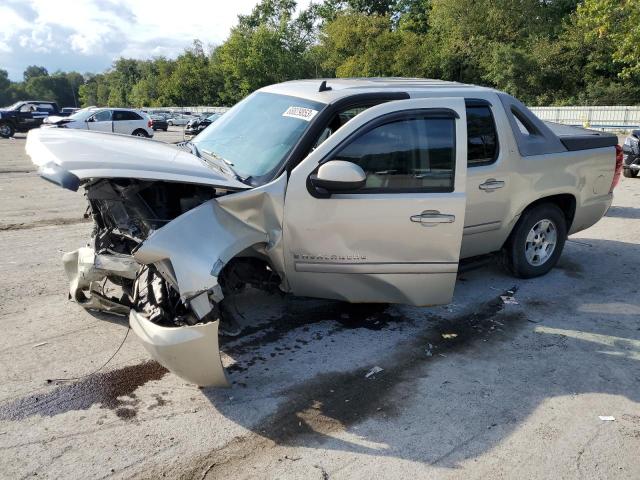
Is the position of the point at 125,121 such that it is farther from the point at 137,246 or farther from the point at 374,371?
the point at 374,371

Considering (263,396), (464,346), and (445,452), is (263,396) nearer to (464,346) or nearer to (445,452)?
(445,452)

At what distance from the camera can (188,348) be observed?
118 inches

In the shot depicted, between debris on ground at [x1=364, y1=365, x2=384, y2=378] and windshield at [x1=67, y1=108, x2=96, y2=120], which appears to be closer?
debris on ground at [x1=364, y1=365, x2=384, y2=378]

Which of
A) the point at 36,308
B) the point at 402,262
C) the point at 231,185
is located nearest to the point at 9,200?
the point at 36,308

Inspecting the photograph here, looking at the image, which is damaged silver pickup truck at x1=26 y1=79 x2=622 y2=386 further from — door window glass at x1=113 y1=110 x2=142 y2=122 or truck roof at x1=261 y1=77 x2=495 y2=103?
door window glass at x1=113 y1=110 x2=142 y2=122

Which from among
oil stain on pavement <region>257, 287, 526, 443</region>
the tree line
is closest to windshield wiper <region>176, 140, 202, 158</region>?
oil stain on pavement <region>257, 287, 526, 443</region>

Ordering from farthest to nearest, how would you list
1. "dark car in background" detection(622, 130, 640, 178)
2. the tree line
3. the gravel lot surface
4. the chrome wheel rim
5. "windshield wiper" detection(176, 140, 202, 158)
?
the tree line → "dark car in background" detection(622, 130, 640, 178) → the chrome wheel rim → "windshield wiper" detection(176, 140, 202, 158) → the gravel lot surface

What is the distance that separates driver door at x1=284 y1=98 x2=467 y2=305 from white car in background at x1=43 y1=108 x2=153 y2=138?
791 inches

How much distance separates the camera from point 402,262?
12.9ft

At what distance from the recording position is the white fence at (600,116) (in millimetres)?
34031

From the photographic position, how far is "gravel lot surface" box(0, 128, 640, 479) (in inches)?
109

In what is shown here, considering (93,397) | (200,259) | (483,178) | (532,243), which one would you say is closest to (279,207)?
(200,259)

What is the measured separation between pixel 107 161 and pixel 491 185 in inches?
130

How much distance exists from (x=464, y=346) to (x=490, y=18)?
50.0 meters
